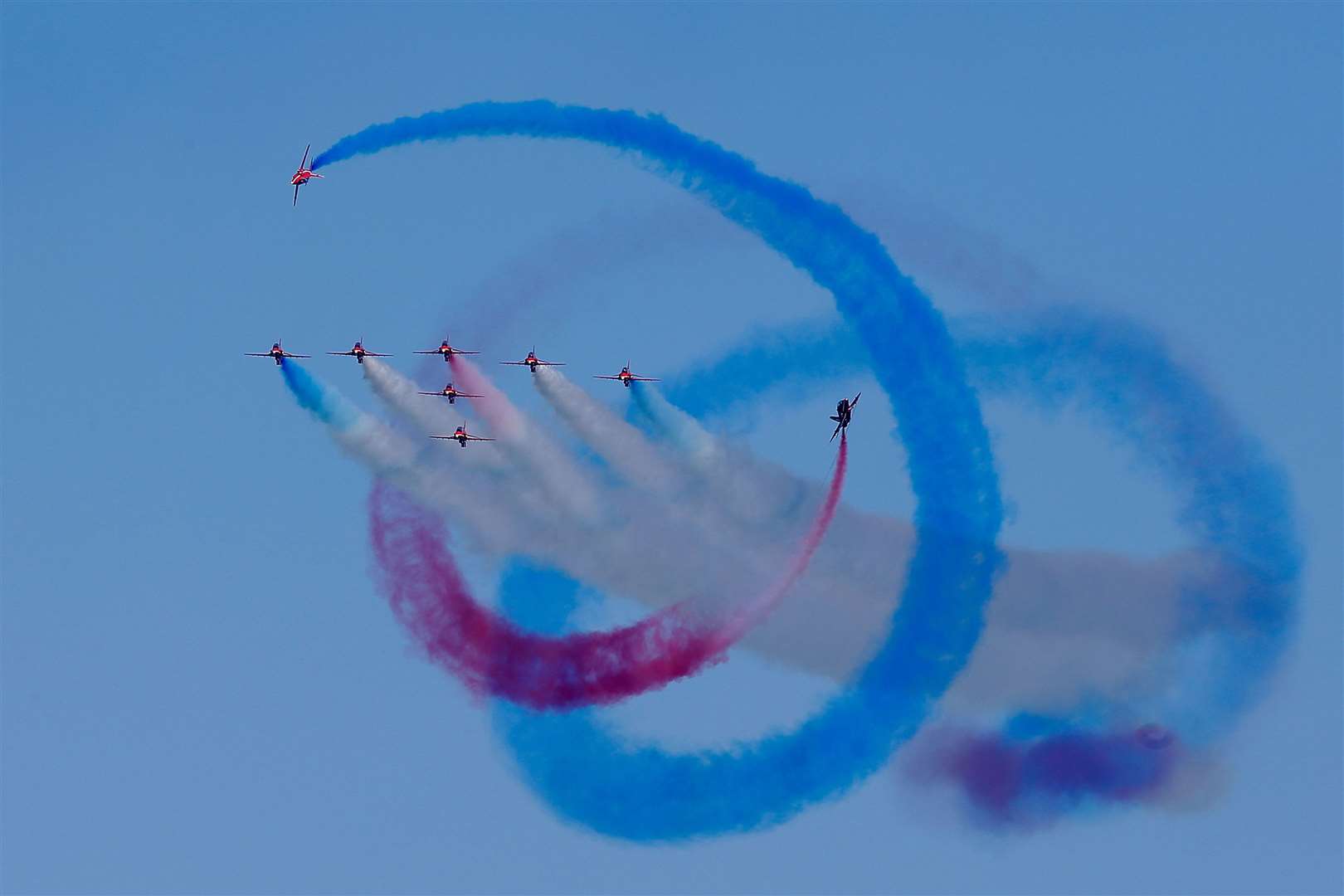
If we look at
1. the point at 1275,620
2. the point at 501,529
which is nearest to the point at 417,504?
the point at 501,529

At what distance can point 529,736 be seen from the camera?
233 feet

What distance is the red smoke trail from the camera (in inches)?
2758

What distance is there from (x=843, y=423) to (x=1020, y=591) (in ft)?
20.8

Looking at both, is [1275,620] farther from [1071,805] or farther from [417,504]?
[417,504]

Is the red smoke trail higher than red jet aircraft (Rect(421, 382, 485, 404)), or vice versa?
red jet aircraft (Rect(421, 382, 485, 404))

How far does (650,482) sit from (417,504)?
234 inches

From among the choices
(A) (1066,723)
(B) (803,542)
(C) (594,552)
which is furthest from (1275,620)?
(C) (594,552)

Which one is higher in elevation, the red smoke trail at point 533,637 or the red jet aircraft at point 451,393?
the red jet aircraft at point 451,393

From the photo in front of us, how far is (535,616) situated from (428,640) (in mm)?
2760

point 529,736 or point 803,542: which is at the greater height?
point 803,542

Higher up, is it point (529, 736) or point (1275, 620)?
point (1275, 620)

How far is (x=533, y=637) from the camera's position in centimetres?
7088

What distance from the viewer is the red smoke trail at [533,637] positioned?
70.1m

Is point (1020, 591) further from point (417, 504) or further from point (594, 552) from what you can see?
point (417, 504)
